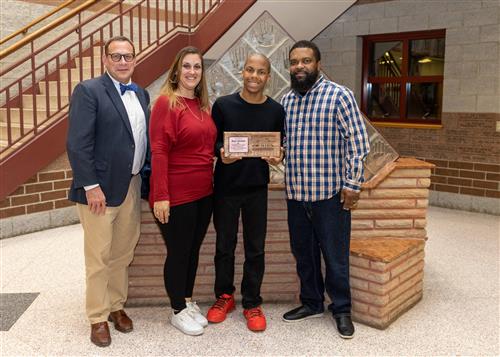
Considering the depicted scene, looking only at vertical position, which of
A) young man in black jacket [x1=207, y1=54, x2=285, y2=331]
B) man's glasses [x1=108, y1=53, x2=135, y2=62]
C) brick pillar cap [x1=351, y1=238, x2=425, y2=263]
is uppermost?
man's glasses [x1=108, y1=53, x2=135, y2=62]

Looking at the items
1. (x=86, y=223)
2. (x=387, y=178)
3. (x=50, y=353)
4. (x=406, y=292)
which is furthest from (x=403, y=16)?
(x=50, y=353)

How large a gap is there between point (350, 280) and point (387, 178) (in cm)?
69

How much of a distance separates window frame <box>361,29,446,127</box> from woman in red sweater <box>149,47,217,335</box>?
4430 millimetres

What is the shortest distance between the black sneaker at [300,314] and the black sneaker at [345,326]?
16 cm

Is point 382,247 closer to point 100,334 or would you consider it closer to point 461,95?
point 100,334

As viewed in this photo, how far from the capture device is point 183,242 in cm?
239

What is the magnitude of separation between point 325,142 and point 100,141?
109cm

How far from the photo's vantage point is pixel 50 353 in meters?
2.37

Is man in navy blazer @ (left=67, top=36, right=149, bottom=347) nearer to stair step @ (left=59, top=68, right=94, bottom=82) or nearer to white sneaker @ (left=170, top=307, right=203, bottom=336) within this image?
white sneaker @ (left=170, top=307, right=203, bottom=336)

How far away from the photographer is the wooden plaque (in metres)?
2.28

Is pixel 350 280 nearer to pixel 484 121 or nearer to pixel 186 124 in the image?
pixel 186 124

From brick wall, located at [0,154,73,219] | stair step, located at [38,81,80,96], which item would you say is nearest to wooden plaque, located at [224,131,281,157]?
brick wall, located at [0,154,73,219]

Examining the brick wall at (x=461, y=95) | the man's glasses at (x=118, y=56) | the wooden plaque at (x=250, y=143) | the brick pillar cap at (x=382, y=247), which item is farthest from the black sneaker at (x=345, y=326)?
the brick wall at (x=461, y=95)

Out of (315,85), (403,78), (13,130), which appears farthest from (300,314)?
(403,78)
